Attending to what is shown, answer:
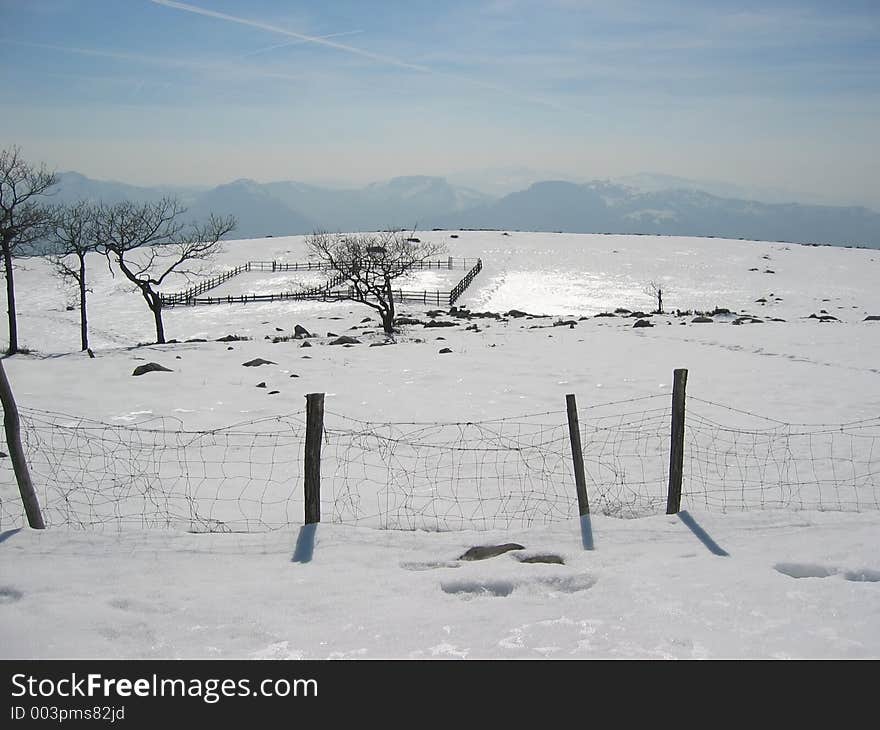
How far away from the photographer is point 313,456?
7.60m

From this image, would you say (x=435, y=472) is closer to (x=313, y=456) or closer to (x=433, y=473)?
(x=433, y=473)

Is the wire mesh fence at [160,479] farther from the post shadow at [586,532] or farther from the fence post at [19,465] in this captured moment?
the post shadow at [586,532]

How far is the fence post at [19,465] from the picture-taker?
25.1 ft

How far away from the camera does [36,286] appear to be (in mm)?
58688

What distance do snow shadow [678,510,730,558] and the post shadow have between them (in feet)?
3.72

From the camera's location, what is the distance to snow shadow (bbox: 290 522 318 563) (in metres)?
7.07

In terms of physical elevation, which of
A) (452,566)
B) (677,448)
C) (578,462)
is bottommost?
(452,566)

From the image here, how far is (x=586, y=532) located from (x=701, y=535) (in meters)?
1.27

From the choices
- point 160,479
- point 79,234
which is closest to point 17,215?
point 79,234

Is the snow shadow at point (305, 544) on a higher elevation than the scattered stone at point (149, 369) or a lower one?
lower

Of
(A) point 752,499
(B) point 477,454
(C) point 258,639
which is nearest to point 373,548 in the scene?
(C) point 258,639

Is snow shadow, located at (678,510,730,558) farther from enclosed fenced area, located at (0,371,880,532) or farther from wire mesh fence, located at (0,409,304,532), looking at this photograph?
wire mesh fence, located at (0,409,304,532)

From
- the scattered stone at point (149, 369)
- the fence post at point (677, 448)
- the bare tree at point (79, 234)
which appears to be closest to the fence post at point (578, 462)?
the fence post at point (677, 448)

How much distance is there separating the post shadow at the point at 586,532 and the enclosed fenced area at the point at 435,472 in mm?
118
